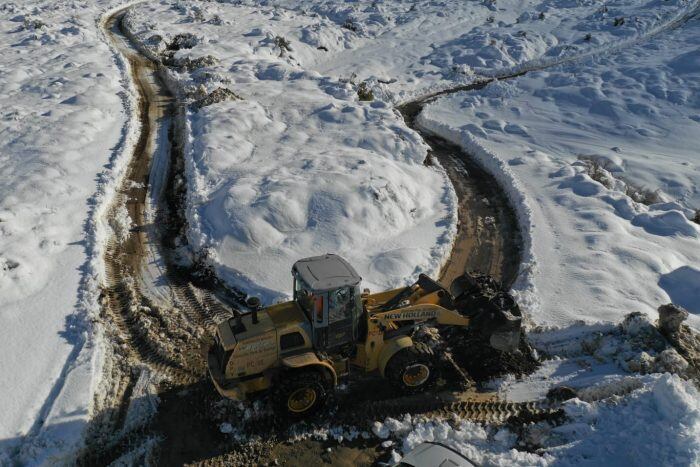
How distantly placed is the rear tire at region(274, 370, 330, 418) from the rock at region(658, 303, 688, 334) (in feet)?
21.5

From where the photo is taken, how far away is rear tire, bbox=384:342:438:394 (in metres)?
8.27

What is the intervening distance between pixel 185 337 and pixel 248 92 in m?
14.2

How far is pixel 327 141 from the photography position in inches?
685

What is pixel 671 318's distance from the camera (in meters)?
9.41

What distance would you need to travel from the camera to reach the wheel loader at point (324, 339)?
7.71m

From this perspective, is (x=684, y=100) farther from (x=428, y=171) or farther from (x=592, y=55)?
(x=428, y=171)

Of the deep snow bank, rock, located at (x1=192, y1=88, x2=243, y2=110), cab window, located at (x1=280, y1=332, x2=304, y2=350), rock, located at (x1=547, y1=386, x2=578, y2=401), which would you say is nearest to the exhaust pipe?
cab window, located at (x1=280, y1=332, x2=304, y2=350)

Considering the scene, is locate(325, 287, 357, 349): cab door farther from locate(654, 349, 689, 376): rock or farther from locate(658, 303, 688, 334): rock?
locate(658, 303, 688, 334): rock

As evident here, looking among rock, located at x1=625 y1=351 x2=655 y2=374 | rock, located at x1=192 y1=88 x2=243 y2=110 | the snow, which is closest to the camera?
the snow

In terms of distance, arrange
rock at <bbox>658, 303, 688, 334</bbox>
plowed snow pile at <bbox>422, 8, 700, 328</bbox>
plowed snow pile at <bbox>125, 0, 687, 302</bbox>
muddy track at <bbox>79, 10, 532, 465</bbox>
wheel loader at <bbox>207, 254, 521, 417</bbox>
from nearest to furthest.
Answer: wheel loader at <bbox>207, 254, 521, 417</bbox>
muddy track at <bbox>79, 10, 532, 465</bbox>
rock at <bbox>658, 303, 688, 334</bbox>
plowed snow pile at <bbox>422, 8, 700, 328</bbox>
plowed snow pile at <bbox>125, 0, 687, 302</bbox>

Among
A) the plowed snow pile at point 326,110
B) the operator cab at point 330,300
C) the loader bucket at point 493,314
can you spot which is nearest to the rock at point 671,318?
the loader bucket at point 493,314

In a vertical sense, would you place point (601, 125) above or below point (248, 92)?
below

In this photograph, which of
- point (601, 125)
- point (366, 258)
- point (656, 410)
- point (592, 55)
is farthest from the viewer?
point (592, 55)

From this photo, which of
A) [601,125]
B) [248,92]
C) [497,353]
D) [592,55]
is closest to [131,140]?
[248,92]
